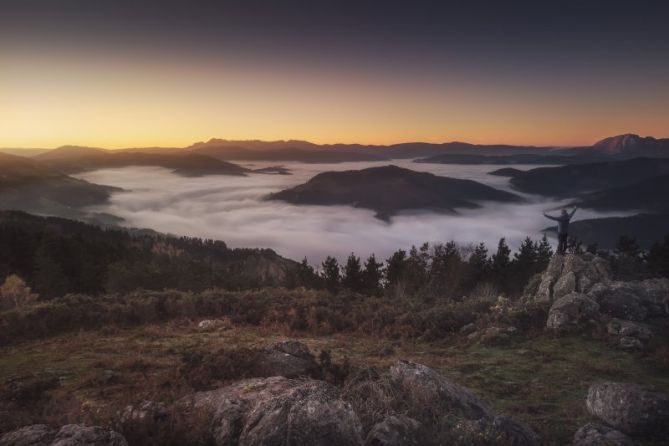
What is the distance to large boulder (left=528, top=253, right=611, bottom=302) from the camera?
20703mm

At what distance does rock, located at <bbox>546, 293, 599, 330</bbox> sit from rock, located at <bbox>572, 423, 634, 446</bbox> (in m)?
9.45

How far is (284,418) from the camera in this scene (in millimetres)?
6836

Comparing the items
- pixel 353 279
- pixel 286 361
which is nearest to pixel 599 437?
pixel 286 361

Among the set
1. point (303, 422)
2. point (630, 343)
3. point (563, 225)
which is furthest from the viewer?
point (563, 225)

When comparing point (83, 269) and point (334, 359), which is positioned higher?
point (334, 359)

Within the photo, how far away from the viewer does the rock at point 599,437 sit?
7590mm

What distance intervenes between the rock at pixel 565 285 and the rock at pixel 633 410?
1245cm

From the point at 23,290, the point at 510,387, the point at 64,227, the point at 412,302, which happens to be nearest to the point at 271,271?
the point at 64,227

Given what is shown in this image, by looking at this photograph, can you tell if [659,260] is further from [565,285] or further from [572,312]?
[572,312]

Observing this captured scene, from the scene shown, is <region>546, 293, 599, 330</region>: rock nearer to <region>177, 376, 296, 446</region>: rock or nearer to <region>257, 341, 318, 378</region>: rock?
<region>257, 341, 318, 378</region>: rock

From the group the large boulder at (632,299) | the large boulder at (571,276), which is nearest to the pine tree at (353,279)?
the large boulder at (571,276)

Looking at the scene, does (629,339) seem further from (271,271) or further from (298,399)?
(271,271)

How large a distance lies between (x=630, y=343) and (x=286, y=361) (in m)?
12.7

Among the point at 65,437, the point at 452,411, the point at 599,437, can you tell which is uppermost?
the point at 65,437
